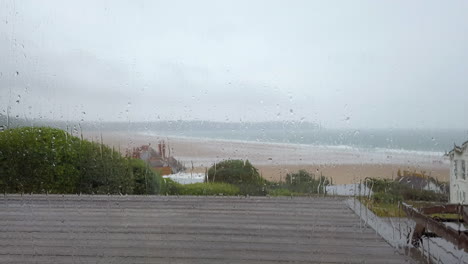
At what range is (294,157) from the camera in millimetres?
5312

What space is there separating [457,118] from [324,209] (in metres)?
1.57

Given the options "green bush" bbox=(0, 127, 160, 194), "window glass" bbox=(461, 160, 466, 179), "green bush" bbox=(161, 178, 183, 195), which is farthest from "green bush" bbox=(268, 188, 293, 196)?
"window glass" bbox=(461, 160, 466, 179)

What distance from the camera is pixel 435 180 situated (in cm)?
374

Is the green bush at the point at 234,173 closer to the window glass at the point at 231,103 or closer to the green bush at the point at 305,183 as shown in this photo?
the window glass at the point at 231,103

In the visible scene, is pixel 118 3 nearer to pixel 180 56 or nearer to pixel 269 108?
pixel 180 56

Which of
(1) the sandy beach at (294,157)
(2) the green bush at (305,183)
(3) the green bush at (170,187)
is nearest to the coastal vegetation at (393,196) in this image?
(1) the sandy beach at (294,157)

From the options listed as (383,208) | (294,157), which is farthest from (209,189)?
(383,208)

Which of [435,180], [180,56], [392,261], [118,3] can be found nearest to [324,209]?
[392,261]

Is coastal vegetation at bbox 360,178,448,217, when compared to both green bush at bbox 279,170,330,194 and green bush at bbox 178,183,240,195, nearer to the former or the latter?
green bush at bbox 279,170,330,194

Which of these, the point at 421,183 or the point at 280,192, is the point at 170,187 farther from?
the point at 421,183

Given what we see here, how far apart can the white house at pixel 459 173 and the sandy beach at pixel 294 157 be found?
625 mm

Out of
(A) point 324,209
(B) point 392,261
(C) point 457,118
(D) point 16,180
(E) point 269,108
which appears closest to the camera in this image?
(B) point 392,261

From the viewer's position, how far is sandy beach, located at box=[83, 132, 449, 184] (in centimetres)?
416

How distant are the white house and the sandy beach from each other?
625 mm
